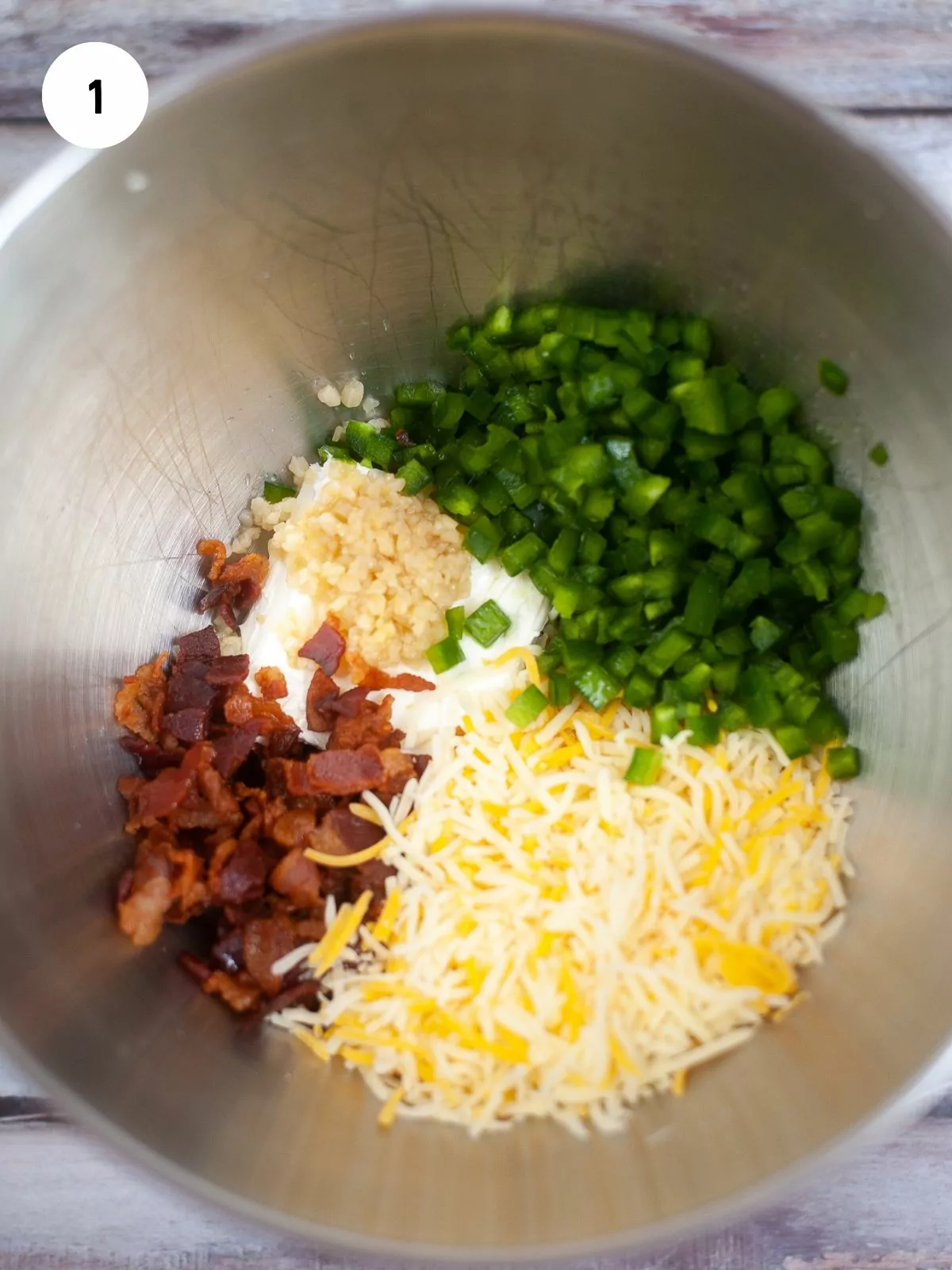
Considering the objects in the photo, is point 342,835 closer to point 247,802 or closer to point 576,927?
point 247,802

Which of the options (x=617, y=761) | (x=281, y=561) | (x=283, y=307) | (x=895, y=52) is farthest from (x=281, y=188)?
(x=895, y=52)

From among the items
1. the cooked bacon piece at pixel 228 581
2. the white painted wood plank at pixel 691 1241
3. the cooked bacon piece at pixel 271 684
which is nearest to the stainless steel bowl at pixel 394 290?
the cooked bacon piece at pixel 228 581

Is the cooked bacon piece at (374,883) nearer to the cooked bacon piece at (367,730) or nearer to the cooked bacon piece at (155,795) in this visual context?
the cooked bacon piece at (367,730)

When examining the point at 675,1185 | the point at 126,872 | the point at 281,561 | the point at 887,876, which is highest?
the point at 281,561

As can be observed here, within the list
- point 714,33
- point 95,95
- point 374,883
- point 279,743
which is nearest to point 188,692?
point 279,743

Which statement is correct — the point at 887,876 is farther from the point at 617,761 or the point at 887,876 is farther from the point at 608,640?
the point at 608,640

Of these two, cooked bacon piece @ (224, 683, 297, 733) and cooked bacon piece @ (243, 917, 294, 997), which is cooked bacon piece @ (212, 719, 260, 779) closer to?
cooked bacon piece @ (224, 683, 297, 733)

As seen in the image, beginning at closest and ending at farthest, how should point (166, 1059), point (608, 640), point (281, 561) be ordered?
1. point (166, 1059)
2. point (608, 640)
3. point (281, 561)
